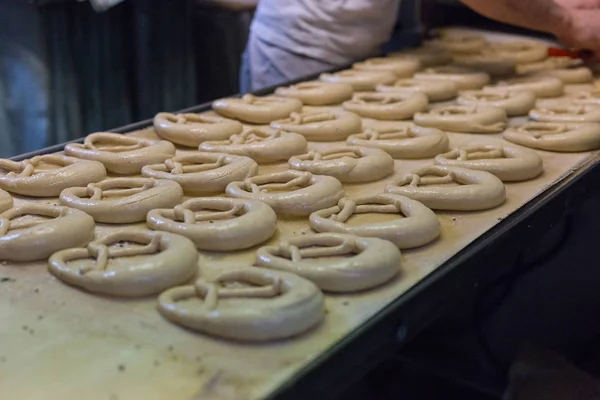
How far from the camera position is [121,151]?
61.8 inches

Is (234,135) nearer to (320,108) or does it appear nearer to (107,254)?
(320,108)

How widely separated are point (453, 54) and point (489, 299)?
1.01 m

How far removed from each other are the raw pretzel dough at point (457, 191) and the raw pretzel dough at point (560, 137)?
0.34 m

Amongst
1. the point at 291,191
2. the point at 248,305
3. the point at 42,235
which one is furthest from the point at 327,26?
the point at 248,305

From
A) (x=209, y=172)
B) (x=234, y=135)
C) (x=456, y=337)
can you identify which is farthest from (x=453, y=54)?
(x=209, y=172)

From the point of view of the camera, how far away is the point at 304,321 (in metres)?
0.92

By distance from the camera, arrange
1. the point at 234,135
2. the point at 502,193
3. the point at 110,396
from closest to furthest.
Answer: the point at 110,396 → the point at 502,193 → the point at 234,135

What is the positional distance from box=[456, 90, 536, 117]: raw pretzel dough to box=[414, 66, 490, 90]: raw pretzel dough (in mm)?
116

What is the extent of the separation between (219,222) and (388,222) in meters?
0.30

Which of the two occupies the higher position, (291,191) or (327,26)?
(327,26)

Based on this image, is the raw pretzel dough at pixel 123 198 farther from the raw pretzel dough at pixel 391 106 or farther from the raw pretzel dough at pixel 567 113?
the raw pretzel dough at pixel 567 113

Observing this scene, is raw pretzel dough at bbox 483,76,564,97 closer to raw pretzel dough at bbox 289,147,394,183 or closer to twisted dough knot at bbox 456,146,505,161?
twisted dough knot at bbox 456,146,505,161

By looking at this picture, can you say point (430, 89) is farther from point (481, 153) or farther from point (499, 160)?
point (499, 160)

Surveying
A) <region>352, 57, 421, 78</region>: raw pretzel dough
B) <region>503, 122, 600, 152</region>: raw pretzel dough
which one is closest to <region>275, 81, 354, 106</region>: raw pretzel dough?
<region>352, 57, 421, 78</region>: raw pretzel dough
